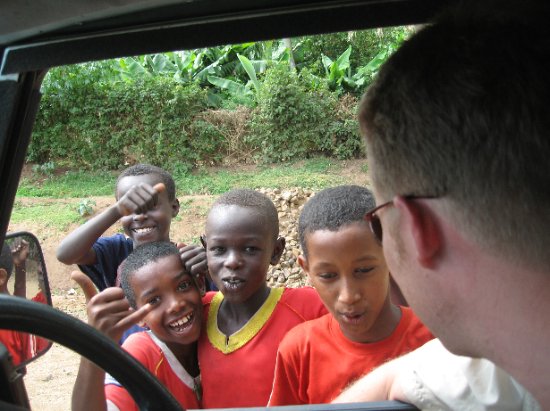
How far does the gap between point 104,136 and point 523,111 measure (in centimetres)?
1294

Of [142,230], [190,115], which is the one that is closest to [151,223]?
[142,230]

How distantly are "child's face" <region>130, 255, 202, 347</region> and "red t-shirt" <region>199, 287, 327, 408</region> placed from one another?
93mm

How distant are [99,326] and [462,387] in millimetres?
1007

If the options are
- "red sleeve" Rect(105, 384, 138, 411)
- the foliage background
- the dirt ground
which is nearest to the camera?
"red sleeve" Rect(105, 384, 138, 411)

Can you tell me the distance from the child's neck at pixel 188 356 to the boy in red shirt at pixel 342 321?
0.39 m

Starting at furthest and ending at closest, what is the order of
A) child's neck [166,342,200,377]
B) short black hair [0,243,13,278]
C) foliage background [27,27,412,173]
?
foliage background [27,27,412,173]
child's neck [166,342,200,377]
short black hair [0,243,13,278]

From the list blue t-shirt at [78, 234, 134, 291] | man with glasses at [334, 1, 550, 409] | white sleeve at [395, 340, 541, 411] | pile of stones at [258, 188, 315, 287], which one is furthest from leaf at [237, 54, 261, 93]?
man with glasses at [334, 1, 550, 409]

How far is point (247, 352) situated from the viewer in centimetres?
224

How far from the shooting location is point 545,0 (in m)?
1.05

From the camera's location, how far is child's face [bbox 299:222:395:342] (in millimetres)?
1990

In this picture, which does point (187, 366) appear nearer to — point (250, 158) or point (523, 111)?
point (523, 111)

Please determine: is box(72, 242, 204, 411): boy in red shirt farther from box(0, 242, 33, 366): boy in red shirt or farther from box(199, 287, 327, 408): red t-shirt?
box(0, 242, 33, 366): boy in red shirt

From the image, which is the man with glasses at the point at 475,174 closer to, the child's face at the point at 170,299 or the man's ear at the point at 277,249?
the child's face at the point at 170,299

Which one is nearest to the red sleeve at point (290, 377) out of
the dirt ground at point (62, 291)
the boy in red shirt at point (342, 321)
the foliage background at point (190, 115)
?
the boy in red shirt at point (342, 321)
